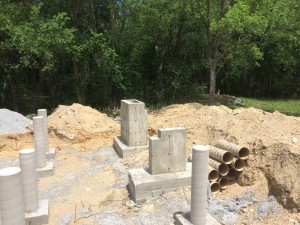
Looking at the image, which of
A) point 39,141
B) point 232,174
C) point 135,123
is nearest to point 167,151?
point 232,174

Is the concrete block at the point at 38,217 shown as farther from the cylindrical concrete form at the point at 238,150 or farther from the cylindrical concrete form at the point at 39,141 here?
the cylindrical concrete form at the point at 238,150

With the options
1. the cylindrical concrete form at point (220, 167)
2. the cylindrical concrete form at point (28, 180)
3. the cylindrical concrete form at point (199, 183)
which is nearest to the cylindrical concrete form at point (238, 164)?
the cylindrical concrete form at point (220, 167)

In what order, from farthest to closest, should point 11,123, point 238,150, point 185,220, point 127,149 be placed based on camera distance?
point 11,123, point 127,149, point 238,150, point 185,220

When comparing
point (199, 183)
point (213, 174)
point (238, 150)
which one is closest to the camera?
point (199, 183)

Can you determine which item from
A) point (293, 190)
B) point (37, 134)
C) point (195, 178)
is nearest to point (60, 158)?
point (37, 134)

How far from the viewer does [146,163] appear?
28.5 ft

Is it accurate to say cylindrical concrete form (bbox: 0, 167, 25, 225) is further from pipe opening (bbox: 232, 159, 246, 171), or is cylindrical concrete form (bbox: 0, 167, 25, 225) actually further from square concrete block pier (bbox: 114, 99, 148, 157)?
pipe opening (bbox: 232, 159, 246, 171)

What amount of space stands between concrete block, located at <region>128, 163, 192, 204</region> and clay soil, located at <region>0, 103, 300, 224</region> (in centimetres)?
18

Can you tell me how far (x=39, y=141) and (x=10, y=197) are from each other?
402 centimetres

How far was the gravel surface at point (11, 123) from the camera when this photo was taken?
12.2 m

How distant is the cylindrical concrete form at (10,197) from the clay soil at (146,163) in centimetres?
146

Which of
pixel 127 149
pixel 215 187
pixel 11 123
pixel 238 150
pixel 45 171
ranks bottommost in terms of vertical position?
pixel 215 187

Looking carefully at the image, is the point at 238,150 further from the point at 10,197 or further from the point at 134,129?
the point at 10,197

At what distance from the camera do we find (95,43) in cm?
1739
